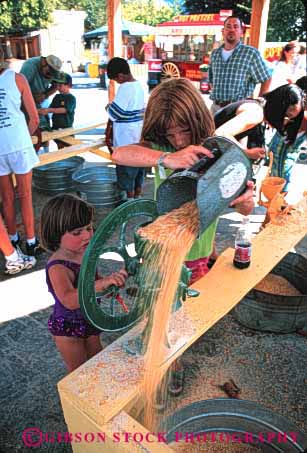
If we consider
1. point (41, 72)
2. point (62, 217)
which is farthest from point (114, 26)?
point (62, 217)

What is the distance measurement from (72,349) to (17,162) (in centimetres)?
199

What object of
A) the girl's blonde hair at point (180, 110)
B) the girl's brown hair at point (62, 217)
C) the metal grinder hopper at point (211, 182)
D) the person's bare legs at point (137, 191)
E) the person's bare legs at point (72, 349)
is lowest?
the person's bare legs at point (137, 191)

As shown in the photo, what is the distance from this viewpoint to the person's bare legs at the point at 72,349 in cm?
178

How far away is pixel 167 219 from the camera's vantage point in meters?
1.32

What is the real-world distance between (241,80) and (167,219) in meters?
3.66

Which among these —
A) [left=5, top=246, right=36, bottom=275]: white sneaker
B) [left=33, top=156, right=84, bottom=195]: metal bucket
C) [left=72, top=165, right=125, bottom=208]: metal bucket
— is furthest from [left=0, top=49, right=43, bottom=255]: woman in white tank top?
[left=33, top=156, right=84, bottom=195]: metal bucket

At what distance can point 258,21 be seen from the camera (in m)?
5.54

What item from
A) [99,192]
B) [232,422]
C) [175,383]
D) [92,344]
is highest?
[92,344]

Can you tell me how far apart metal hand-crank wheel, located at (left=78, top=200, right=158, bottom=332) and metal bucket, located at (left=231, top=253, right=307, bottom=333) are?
131cm

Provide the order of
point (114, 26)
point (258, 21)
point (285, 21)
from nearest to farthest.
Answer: point (258, 21)
point (114, 26)
point (285, 21)

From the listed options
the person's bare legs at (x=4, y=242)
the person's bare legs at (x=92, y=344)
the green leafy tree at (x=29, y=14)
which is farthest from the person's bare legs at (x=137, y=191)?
the green leafy tree at (x=29, y=14)

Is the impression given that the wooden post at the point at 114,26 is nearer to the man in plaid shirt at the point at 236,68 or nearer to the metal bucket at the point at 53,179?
the man in plaid shirt at the point at 236,68

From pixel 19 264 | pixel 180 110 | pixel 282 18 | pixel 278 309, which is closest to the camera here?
pixel 180 110

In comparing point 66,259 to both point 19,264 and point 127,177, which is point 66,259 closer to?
point 19,264
